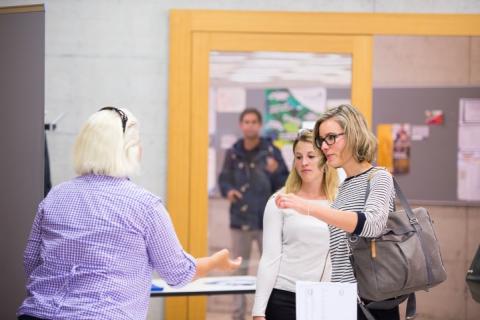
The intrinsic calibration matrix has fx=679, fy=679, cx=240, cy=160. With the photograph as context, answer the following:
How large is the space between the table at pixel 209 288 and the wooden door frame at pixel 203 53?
3.20 feet

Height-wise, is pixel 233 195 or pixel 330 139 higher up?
pixel 330 139

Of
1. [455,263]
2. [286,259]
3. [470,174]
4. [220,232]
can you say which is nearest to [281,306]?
[286,259]

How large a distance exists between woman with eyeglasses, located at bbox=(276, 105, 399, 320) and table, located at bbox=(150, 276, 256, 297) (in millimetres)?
1184

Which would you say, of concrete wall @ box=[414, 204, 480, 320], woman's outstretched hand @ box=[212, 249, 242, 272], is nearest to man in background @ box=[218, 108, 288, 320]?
concrete wall @ box=[414, 204, 480, 320]

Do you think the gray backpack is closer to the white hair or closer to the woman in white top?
the woman in white top

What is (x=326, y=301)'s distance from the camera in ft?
8.18

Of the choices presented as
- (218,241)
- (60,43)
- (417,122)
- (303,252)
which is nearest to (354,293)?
(303,252)

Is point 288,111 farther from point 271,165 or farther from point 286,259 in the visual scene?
point 286,259

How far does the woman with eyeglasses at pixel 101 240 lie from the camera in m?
2.12

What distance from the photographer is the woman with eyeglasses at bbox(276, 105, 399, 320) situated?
7.47ft

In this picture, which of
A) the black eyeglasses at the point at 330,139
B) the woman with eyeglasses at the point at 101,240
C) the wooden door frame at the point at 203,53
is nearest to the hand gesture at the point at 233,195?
the wooden door frame at the point at 203,53

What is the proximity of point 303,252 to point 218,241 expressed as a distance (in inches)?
75.7

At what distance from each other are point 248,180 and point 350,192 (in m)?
2.50

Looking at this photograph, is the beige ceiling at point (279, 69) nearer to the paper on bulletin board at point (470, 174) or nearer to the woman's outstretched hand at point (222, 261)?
the paper on bulletin board at point (470, 174)
